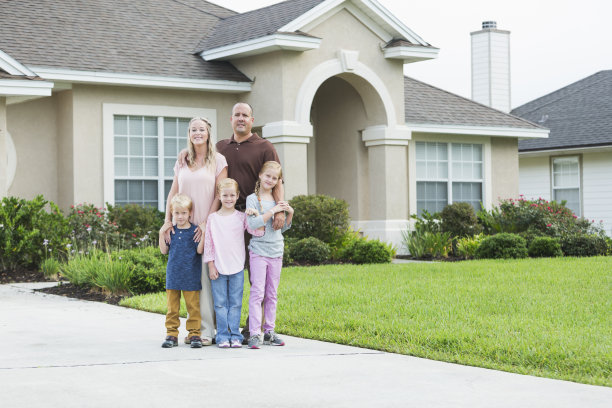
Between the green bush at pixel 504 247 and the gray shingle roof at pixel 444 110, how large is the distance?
3881 millimetres

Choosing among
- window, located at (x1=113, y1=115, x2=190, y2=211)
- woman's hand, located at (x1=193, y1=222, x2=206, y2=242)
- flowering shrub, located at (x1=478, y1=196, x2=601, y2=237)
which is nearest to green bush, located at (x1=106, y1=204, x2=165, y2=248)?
window, located at (x1=113, y1=115, x2=190, y2=211)

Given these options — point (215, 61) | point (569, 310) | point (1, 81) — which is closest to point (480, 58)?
point (215, 61)

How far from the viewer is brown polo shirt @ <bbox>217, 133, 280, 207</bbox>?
25.2 feet

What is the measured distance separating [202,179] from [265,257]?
0.89m

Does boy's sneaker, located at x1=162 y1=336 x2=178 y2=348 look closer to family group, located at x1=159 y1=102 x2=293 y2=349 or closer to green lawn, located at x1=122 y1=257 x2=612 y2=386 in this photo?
family group, located at x1=159 y1=102 x2=293 y2=349

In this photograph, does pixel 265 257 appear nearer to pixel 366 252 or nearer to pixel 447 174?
pixel 366 252

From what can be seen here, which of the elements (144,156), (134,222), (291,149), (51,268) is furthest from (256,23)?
(51,268)

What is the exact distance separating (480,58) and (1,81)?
18.5 meters

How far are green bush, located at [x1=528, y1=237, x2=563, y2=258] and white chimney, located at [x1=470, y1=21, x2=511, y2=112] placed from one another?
11973mm

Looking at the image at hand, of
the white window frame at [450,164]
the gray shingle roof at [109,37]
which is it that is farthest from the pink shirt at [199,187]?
the white window frame at [450,164]

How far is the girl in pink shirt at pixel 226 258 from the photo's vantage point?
24.4ft

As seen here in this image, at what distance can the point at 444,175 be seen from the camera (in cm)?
→ 2070

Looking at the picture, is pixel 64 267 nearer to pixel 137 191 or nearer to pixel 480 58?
pixel 137 191

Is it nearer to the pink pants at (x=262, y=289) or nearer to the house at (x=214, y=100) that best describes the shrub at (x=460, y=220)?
the house at (x=214, y=100)
